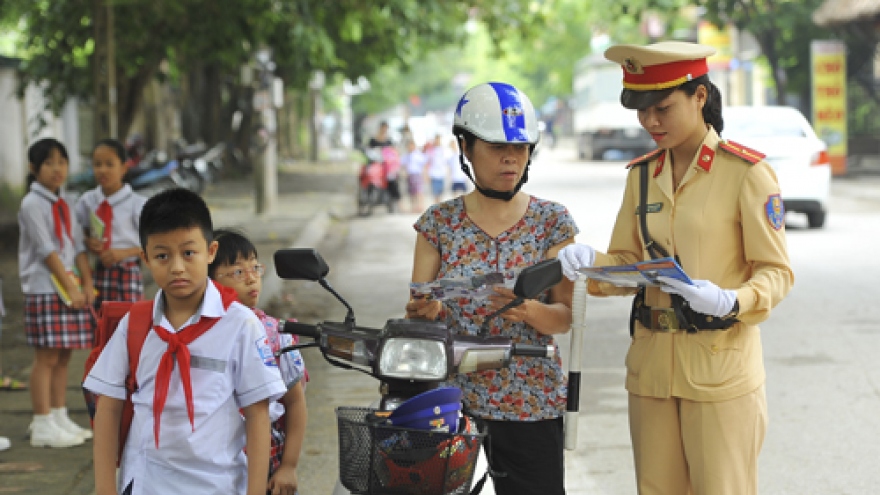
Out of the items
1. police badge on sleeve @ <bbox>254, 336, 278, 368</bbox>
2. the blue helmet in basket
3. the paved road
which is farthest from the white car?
the blue helmet in basket

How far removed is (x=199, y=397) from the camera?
331cm

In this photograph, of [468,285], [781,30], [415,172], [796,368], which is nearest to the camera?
[468,285]

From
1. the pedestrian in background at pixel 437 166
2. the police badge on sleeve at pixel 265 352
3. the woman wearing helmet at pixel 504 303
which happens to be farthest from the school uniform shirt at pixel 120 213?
the pedestrian in background at pixel 437 166

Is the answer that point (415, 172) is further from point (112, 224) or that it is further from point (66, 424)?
point (66, 424)

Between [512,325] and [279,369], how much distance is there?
0.68m

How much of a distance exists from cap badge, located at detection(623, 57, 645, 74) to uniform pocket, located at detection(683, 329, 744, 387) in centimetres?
75

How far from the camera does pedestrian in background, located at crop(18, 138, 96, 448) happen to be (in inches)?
270

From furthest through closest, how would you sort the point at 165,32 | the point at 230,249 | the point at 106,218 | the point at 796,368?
1. the point at 165,32
2. the point at 796,368
3. the point at 106,218
4. the point at 230,249

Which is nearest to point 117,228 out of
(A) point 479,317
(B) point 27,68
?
(A) point 479,317

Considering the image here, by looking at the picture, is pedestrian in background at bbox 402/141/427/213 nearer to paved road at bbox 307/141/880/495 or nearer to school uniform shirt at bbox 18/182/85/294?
paved road at bbox 307/141/880/495

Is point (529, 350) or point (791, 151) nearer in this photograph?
point (529, 350)

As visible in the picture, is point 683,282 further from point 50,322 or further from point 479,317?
point 50,322

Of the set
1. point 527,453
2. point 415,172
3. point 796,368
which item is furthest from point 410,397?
point 415,172

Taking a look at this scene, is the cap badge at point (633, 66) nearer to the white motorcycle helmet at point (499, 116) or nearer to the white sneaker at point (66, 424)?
the white motorcycle helmet at point (499, 116)
